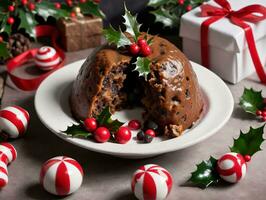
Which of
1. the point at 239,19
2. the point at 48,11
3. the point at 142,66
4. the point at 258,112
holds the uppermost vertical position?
the point at 142,66

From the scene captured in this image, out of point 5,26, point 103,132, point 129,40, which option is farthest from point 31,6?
point 103,132

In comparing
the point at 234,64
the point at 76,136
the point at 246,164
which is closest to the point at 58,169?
the point at 76,136

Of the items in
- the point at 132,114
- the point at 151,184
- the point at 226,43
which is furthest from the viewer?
the point at 226,43

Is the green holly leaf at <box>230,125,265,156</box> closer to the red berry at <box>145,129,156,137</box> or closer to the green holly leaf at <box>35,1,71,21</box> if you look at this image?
the red berry at <box>145,129,156,137</box>

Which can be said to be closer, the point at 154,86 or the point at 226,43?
the point at 154,86

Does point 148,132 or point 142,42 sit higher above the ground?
point 142,42

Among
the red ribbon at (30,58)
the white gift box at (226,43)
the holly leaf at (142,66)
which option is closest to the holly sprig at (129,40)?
the holly leaf at (142,66)

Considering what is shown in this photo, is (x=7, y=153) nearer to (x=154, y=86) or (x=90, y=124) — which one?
(x=90, y=124)
